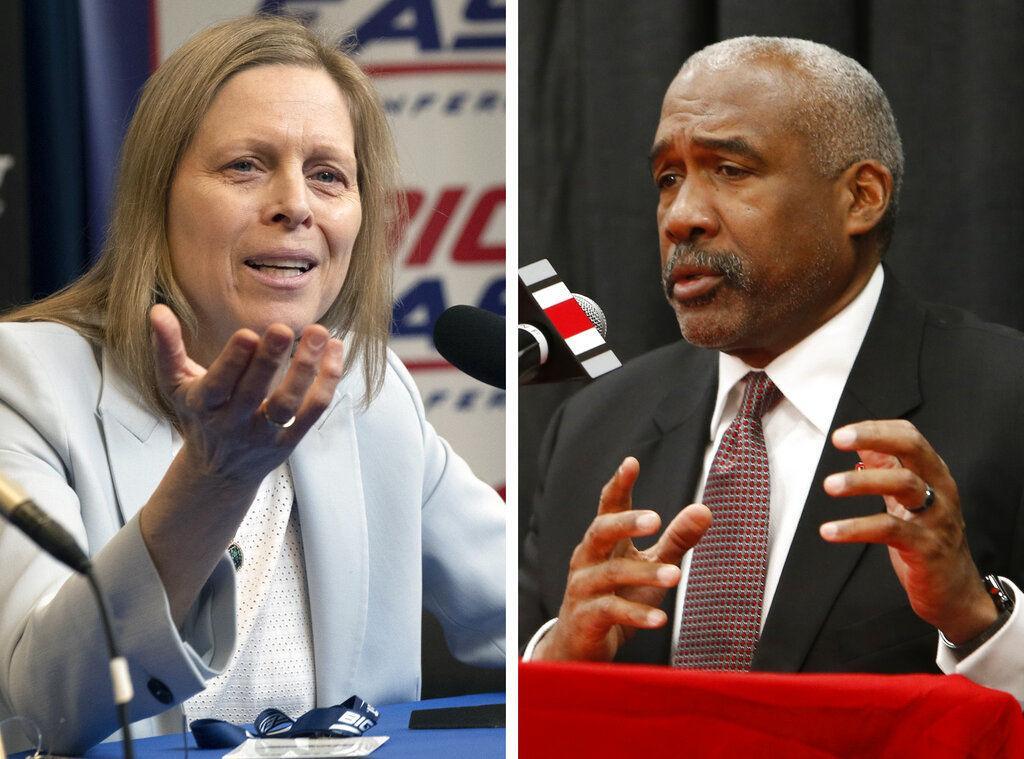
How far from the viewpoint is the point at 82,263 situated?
1614 mm

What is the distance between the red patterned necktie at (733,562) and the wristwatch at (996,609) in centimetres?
28

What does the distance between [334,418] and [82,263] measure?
43cm

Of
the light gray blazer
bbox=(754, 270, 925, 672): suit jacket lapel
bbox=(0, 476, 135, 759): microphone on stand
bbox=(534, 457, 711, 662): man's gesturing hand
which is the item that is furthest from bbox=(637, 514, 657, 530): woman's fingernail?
bbox=(0, 476, 135, 759): microphone on stand

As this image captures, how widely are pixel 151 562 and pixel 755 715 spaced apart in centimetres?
83

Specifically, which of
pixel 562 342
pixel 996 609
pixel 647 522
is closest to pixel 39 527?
pixel 562 342

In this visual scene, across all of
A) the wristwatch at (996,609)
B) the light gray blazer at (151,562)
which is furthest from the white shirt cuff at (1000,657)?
the light gray blazer at (151,562)

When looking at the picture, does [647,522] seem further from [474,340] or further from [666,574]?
[474,340]

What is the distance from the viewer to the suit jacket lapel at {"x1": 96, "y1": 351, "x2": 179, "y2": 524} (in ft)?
5.10

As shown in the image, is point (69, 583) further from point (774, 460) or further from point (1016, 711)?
point (1016, 711)

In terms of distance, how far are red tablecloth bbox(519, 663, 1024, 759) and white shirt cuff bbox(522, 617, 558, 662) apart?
4cm

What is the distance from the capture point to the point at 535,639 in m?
1.73

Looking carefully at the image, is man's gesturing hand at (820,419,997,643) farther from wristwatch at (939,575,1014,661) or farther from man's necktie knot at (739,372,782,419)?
man's necktie knot at (739,372,782,419)

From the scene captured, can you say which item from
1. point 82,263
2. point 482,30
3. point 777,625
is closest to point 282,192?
point 82,263

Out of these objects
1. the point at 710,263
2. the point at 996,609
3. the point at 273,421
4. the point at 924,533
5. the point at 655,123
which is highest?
the point at 655,123
